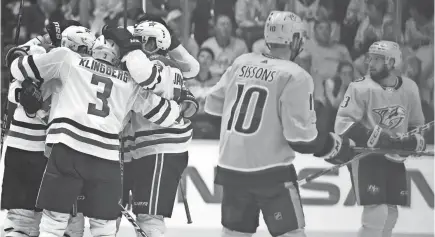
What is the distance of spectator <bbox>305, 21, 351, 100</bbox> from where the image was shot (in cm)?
642

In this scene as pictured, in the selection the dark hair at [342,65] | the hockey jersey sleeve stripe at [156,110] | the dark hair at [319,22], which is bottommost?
the hockey jersey sleeve stripe at [156,110]

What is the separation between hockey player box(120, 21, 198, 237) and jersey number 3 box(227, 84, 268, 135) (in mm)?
369

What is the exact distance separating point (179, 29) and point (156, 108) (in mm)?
2206

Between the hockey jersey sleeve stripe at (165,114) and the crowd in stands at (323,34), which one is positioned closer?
the hockey jersey sleeve stripe at (165,114)

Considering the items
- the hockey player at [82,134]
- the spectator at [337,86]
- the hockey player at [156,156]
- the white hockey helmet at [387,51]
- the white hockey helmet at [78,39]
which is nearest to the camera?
the hockey player at [82,134]

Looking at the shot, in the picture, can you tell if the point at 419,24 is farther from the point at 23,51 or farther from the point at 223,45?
the point at 23,51

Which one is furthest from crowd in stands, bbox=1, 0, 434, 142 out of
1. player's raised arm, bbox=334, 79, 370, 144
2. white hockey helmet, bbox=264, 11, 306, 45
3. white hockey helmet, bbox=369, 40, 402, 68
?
white hockey helmet, bbox=264, 11, 306, 45

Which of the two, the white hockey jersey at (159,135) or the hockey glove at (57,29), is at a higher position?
the hockey glove at (57,29)

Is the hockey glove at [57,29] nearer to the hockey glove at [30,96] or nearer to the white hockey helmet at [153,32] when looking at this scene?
the white hockey helmet at [153,32]

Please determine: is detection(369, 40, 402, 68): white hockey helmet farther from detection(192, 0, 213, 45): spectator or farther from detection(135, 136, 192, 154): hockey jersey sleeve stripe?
detection(192, 0, 213, 45): spectator

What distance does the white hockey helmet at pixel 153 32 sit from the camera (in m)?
4.41

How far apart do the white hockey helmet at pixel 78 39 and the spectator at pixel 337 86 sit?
243cm

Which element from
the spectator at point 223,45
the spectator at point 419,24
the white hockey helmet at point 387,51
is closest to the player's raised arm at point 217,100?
the white hockey helmet at point 387,51

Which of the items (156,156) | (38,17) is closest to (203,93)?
(38,17)
